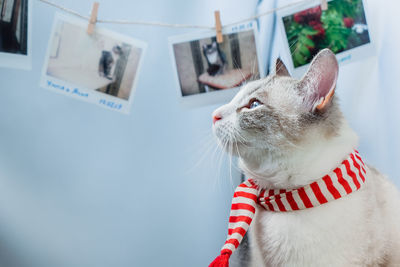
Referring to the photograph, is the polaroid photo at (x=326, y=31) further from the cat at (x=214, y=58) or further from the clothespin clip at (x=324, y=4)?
the cat at (x=214, y=58)

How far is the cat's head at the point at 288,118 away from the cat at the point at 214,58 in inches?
11.1

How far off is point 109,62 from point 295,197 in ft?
1.90

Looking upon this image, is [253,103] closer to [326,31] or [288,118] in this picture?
[288,118]

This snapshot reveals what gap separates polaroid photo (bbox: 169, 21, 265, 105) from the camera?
83 centimetres

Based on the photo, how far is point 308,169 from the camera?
21.3 inches

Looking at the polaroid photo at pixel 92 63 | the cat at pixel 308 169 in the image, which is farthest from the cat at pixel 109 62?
the cat at pixel 308 169

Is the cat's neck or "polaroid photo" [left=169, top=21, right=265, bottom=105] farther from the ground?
"polaroid photo" [left=169, top=21, right=265, bottom=105]

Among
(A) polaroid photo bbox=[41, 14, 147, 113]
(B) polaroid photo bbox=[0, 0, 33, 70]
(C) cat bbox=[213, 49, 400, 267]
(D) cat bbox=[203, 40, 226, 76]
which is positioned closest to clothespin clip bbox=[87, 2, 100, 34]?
(A) polaroid photo bbox=[41, 14, 147, 113]

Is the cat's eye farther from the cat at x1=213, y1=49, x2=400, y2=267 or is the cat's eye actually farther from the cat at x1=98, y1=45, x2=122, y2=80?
the cat at x1=98, y1=45, x2=122, y2=80

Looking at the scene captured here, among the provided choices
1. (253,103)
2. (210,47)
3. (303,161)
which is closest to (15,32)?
(210,47)

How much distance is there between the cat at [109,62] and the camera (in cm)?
85

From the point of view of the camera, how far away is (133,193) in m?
1.03

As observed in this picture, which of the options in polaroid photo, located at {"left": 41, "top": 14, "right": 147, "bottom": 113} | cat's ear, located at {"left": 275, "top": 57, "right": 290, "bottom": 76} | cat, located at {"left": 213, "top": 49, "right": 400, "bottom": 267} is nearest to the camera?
cat, located at {"left": 213, "top": 49, "right": 400, "bottom": 267}

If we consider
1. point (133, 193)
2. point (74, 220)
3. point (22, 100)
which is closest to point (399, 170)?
point (133, 193)
